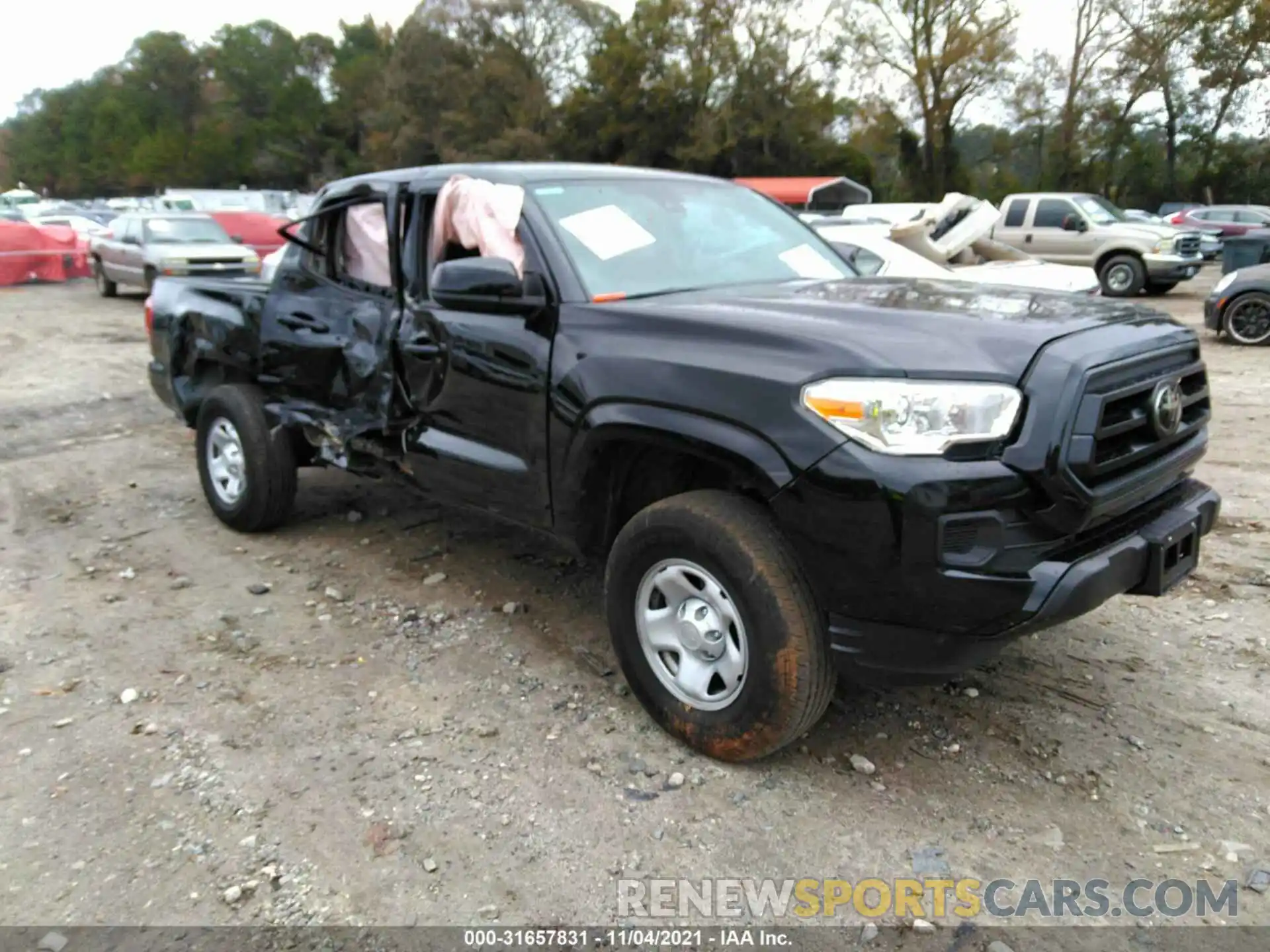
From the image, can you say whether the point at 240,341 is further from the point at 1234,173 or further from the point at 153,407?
the point at 1234,173

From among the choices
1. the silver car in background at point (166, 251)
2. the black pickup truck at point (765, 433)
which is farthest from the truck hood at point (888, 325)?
the silver car in background at point (166, 251)

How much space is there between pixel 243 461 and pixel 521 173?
223cm

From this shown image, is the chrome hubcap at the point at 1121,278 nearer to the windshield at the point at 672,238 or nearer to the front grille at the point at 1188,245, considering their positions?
the front grille at the point at 1188,245

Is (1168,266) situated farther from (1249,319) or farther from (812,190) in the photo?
(812,190)

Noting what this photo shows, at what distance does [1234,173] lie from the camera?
1633 inches

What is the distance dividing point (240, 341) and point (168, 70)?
98.2 m

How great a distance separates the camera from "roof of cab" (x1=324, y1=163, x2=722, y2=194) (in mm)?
4145

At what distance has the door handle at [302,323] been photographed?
4.90m

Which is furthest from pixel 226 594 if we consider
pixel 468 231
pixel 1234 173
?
pixel 1234 173

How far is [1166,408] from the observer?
308 cm

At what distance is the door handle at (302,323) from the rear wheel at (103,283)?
16261 mm

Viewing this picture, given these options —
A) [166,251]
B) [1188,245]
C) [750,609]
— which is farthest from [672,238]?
[1188,245]

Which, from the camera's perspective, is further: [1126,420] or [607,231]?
[607,231]

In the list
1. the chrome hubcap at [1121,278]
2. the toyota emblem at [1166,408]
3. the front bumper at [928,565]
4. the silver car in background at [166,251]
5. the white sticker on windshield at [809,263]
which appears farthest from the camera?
the chrome hubcap at [1121,278]
